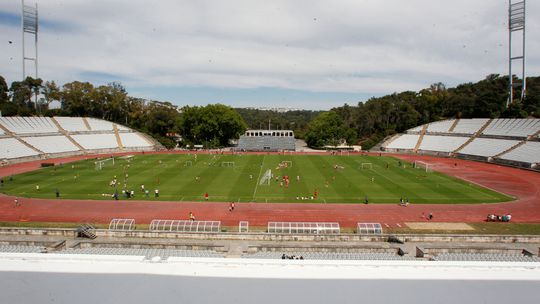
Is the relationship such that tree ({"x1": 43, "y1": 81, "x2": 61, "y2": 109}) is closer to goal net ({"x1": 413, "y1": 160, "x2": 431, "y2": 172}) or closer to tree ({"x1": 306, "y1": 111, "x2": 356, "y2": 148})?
tree ({"x1": 306, "y1": 111, "x2": 356, "y2": 148})

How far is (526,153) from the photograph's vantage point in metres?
53.2

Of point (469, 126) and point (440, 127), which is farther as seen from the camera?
point (440, 127)

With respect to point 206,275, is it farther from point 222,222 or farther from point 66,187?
point 66,187

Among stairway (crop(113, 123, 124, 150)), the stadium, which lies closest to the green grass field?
the stadium

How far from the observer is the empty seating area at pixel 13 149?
2120 inches

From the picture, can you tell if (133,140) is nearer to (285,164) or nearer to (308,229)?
(285,164)

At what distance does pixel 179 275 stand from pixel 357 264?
1709 mm

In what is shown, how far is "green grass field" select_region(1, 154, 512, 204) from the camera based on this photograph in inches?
1332

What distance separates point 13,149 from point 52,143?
8.29 m

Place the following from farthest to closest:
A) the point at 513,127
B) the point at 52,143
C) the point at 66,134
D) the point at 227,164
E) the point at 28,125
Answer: the point at 66,134 → the point at 28,125 → the point at 52,143 → the point at 513,127 → the point at 227,164

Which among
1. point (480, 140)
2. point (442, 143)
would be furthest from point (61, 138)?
point (480, 140)

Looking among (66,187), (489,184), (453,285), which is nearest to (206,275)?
(453,285)

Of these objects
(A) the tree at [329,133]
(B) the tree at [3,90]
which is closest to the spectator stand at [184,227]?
(A) the tree at [329,133]

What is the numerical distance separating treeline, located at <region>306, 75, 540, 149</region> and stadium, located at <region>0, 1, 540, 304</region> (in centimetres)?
55
